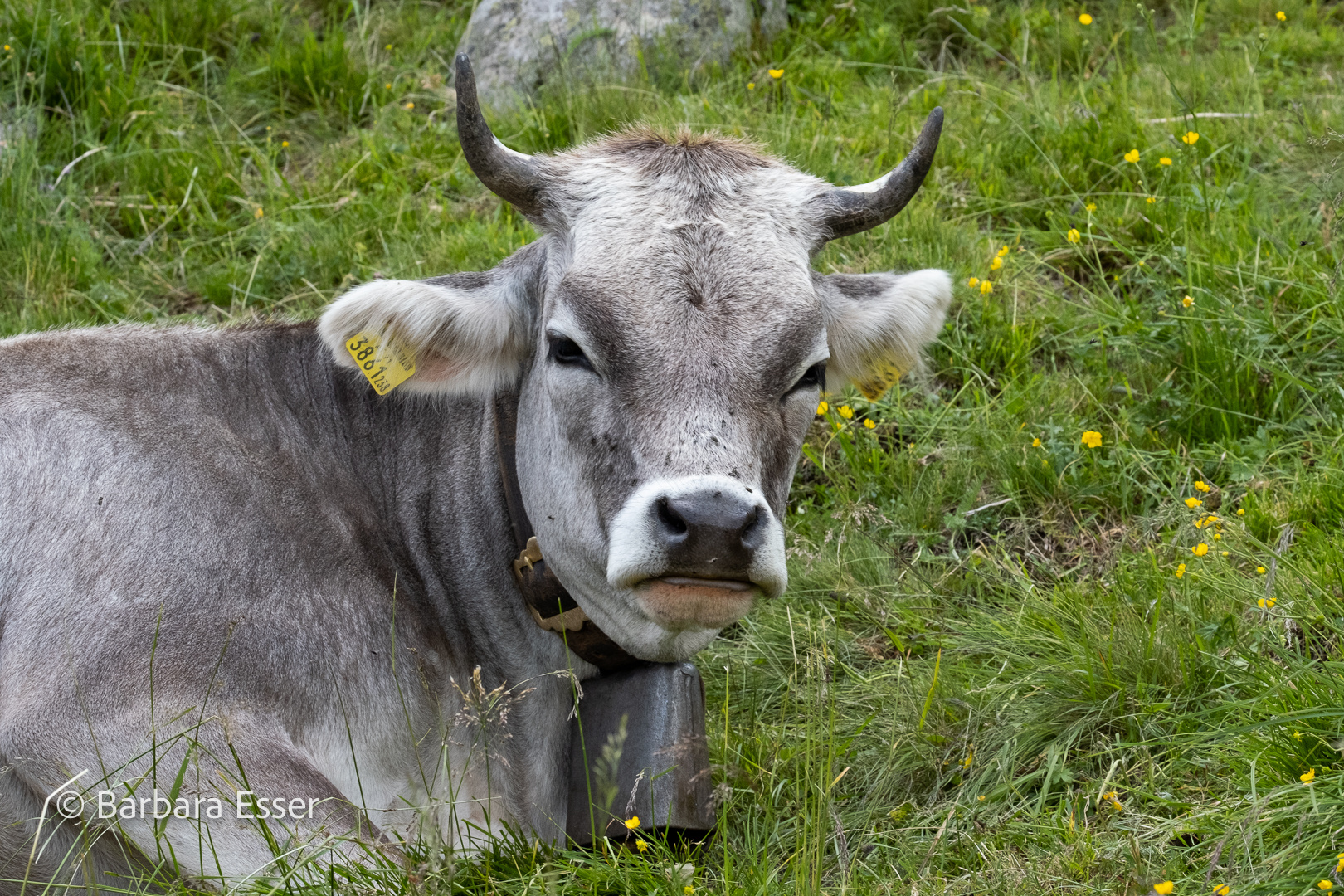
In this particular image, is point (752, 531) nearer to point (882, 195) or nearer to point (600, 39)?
point (882, 195)

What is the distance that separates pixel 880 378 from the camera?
4723 mm

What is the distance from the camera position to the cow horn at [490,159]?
388 centimetres

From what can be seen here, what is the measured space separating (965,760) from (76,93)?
626 cm

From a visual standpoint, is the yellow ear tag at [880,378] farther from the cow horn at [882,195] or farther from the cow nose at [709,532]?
the cow nose at [709,532]

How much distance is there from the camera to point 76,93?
296 inches

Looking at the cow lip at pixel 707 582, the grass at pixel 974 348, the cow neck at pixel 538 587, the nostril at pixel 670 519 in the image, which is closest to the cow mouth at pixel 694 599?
the cow lip at pixel 707 582

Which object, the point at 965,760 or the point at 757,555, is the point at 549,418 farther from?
the point at 965,760

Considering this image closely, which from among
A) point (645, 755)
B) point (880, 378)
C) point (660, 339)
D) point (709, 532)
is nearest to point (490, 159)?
point (660, 339)

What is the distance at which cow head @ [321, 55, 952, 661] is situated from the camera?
11.5 feet

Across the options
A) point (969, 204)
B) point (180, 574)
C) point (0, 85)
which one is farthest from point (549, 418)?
point (0, 85)

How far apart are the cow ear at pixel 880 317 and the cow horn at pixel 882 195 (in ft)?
0.71

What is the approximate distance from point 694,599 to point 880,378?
5.08ft

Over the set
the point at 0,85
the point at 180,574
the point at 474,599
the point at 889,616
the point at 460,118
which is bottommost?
the point at 889,616

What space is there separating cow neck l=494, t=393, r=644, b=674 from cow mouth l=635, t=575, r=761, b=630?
26.7 inches
